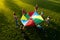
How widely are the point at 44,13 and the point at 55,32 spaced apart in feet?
13.1

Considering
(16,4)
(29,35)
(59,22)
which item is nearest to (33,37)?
(29,35)

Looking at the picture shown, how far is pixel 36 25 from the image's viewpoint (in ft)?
52.2

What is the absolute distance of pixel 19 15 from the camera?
18.6 m

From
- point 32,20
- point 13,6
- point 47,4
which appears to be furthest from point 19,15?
point 47,4

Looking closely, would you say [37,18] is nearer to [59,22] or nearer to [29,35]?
[29,35]

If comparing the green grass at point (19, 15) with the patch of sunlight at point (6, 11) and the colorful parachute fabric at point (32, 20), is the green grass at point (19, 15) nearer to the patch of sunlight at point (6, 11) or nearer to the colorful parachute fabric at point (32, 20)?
the patch of sunlight at point (6, 11)

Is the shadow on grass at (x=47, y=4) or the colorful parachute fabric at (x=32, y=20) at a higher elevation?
the shadow on grass at (x=47, y=4)

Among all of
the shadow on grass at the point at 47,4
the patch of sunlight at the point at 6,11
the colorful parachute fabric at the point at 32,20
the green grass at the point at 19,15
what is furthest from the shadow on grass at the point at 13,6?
the colorful parachute fabric at the point at 32,20

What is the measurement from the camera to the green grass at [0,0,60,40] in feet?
50.6

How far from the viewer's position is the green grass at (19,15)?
1543cm

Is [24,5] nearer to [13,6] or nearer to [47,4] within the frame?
[13,6]

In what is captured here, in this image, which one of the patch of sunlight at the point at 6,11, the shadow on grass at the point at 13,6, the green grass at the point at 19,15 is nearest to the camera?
the green grass at the point at 19,15

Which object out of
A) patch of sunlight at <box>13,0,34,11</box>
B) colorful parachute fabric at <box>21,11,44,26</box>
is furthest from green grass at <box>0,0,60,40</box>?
colorful parachute fabric at <box>21,11,44,26</box>

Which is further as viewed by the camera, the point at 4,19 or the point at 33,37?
the point at 4,19
